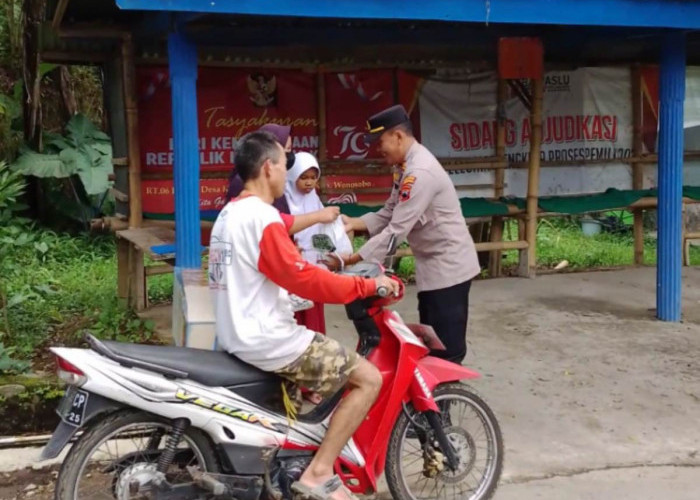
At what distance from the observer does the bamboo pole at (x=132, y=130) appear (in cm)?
730

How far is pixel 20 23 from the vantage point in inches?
452

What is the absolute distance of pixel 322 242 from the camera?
183 inches

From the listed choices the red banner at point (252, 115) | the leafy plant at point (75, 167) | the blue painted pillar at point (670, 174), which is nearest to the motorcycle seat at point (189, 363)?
the red banner at point (252, 115)

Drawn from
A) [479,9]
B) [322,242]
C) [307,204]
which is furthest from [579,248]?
[322,242]

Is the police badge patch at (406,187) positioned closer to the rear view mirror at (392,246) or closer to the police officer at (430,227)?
the police officer at (430,227)

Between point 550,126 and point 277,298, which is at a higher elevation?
point 550,126

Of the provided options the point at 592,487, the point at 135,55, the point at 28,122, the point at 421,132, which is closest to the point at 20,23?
the point at 28,122

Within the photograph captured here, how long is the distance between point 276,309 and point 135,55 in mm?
4728

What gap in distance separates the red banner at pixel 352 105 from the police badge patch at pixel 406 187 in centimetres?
428

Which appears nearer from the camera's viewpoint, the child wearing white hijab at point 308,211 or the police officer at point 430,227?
the police officer at point 430,227

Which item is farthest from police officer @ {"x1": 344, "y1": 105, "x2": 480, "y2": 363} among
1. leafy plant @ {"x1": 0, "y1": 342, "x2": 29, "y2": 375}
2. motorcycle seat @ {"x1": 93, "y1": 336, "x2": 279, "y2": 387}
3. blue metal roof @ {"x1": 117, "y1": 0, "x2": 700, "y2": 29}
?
leafy plant @ {"x1": 0, "y1": 342, "x2": 29, "y2": 375}

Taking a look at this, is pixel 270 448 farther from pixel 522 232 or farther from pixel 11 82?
pixel 11 82

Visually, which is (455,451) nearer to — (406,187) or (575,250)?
(406,187)

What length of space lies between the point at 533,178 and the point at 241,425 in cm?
614
